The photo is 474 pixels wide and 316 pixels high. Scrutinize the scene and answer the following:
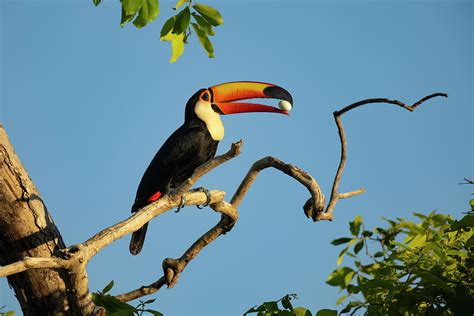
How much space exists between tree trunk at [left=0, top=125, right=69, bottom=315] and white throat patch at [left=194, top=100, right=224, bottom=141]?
327 cm

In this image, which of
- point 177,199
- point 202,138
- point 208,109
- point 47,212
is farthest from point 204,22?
point 208,109

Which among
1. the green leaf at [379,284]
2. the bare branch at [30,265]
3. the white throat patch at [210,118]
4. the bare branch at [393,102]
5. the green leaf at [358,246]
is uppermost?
the white throat patch at [210,118]

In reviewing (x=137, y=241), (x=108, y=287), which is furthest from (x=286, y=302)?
(x=137, y=241)

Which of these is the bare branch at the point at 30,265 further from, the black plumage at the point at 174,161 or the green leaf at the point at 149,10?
the black plumage at the point at 174,161

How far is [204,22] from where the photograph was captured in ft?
13.5

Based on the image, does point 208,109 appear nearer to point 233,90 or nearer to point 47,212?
point 233,90

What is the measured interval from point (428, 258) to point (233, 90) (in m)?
4.45

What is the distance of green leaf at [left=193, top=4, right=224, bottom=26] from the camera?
13.1 feet

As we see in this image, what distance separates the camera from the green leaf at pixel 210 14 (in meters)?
3.98

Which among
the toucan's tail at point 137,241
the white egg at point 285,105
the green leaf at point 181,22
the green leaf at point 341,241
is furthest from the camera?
the white egg at point 285,105

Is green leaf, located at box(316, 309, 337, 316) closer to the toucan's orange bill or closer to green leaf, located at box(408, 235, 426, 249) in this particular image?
green leaf, located at box(408, 235, 426, 249)

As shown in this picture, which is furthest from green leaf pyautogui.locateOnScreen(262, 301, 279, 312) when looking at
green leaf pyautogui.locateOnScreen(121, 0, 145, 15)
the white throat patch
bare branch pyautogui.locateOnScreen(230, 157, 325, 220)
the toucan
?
the white throat patch

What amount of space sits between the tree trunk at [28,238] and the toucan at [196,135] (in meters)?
2.21

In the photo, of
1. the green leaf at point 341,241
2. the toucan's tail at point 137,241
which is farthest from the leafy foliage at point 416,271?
the toucan's tail at point 137,241
